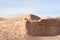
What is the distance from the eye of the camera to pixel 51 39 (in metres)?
20.8

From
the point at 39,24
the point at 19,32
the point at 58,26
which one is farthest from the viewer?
the point at 58,26

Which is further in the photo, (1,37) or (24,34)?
(24,34)

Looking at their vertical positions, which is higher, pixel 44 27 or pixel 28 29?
pixel 28 29

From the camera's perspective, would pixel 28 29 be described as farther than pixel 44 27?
No

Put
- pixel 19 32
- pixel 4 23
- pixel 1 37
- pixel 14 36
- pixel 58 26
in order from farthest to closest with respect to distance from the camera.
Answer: pixel 58 26 < pixel 4 23 < pixel 19 32 < pixel 14 36 < pixel 1 37

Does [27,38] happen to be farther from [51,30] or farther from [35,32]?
[51,30]

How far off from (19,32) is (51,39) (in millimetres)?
3520

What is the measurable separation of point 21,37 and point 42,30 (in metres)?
5.94

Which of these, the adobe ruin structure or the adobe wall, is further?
the adobe wall

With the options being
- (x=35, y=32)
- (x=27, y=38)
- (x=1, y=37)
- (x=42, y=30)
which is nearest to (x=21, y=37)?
(x=27, y=38)

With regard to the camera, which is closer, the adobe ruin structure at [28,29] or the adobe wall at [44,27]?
the adobe ruin structure at [28,29]

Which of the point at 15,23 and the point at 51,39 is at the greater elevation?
the point at 15,23

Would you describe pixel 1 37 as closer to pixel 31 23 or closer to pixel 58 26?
pixel 31 23

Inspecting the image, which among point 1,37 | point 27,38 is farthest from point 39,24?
point 1,37
